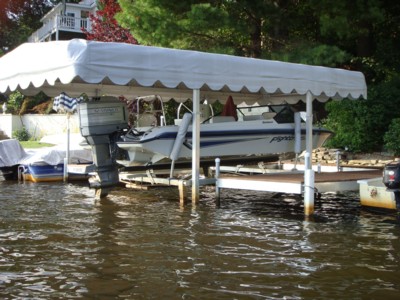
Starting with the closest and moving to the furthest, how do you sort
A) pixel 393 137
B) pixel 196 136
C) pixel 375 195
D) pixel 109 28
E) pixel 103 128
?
1. pixel 375 195
2. pixel 103 128
3. pixel 196 136
4. pixel 393 137
5. pixel 109 28

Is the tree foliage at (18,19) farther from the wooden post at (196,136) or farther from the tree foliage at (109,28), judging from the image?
the wooden post at (196,136)

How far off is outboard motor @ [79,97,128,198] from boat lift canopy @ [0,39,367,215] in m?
0.48

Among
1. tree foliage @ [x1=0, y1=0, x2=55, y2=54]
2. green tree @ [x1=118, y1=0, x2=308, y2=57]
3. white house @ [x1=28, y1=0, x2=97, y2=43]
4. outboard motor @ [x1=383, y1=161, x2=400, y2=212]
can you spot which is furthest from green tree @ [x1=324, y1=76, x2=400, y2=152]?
tree foliage @ [x1=0, y1=0, x2=55, y2=54]

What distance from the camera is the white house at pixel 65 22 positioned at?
140 ft

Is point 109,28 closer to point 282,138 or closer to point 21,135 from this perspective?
point 21,135

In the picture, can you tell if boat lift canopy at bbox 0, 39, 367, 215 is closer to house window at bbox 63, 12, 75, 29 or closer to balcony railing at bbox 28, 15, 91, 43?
balcony railing at bbox 28, 15, 91, 43

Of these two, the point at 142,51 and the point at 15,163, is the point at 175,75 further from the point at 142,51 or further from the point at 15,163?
the point at 15,163

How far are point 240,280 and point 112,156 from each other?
17.0 feet

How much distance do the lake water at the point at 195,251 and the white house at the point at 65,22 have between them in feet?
108

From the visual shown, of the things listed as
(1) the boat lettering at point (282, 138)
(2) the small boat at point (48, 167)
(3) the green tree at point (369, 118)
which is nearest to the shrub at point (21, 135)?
(2) the small boat at point (48, 167)

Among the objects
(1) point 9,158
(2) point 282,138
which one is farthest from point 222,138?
(1) point 9,158

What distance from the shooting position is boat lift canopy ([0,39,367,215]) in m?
9.09

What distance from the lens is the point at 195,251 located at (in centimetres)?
740

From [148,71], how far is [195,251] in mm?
3720
